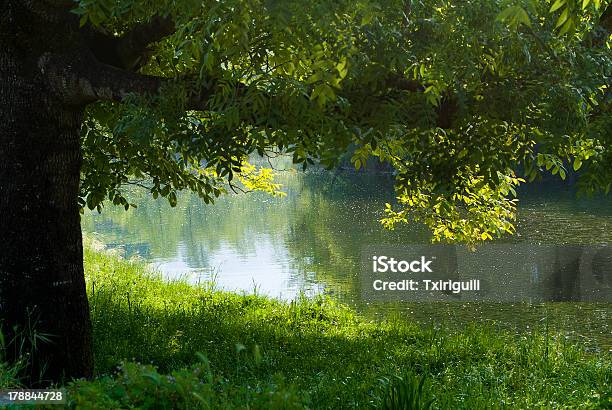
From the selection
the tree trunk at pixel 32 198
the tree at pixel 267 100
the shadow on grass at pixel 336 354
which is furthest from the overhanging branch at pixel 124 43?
the shadow on grass at pixel 336 354

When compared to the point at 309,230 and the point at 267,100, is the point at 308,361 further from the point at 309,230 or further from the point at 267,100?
the point at 309,230

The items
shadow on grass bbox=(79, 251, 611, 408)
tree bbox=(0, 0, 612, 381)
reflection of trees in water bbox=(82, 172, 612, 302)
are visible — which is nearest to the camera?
tree bbox=(0, 0, 612, 381)

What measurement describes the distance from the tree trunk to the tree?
12 mm

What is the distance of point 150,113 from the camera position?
250 inches

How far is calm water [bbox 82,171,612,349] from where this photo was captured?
1398cm

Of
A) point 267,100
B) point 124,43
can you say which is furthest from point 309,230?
point 267,100

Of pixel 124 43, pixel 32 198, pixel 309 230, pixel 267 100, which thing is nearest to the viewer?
pixel 267 100

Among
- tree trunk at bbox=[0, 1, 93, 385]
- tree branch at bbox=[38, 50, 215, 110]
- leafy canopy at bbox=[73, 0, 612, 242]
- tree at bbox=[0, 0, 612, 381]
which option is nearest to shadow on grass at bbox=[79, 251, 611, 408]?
tree trunk at bbox=[0, 1, 93, 385]

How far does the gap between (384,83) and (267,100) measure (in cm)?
111

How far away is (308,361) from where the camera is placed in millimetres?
8422

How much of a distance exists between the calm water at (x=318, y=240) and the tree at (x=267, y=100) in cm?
190

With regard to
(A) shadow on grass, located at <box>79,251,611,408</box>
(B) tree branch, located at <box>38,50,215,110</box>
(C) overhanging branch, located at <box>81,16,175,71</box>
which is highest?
(C) overhanging branch, located at <box>81,16,175,71</box>

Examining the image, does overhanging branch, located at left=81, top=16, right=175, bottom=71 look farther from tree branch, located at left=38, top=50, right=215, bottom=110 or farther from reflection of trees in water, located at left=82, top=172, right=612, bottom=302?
reflection of trees in water, located at left=82, top=172, right=612, bottom=302

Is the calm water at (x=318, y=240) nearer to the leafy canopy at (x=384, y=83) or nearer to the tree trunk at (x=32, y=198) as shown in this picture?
the leafy canopy at (x=384, y=83)
